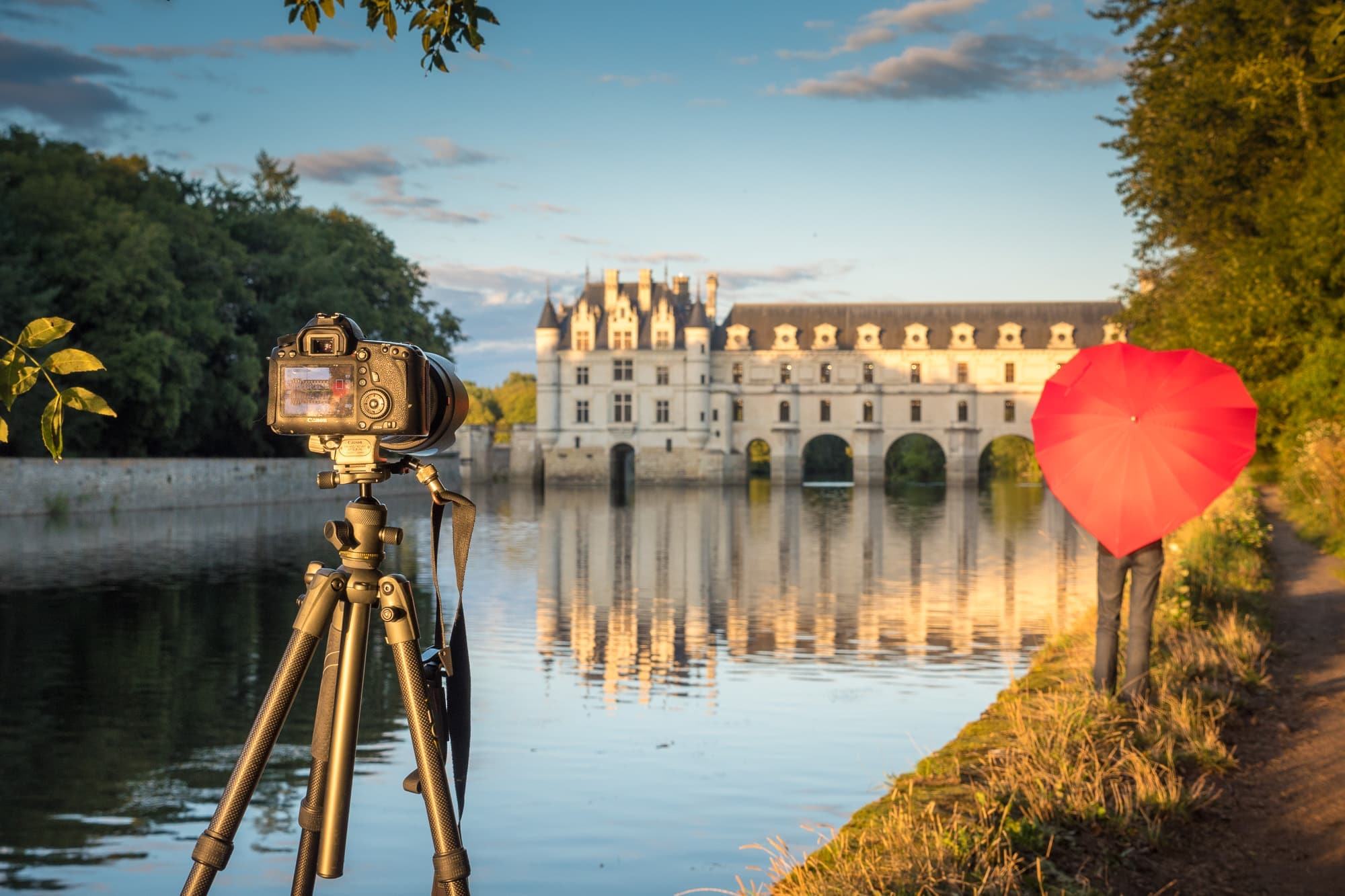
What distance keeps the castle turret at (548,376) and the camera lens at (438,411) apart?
6197 cm

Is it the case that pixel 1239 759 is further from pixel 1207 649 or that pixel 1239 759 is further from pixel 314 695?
pixel 314 695

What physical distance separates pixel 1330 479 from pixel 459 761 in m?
14.6

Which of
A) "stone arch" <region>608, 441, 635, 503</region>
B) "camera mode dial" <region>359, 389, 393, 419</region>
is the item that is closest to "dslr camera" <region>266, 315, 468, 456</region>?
"camera mode dial" <region>359, 389, 393, 419</region>

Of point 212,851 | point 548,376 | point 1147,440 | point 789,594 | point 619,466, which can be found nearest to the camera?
point 212,851

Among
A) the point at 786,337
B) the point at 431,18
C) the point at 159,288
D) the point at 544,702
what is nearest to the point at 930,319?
the point at 786,337

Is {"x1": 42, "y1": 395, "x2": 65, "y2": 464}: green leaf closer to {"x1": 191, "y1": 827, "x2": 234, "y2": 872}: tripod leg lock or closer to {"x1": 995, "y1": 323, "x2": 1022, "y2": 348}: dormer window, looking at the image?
{"x1": 191, "y1": 827, "x2": 234, "y2": 872}: tripod leg lock

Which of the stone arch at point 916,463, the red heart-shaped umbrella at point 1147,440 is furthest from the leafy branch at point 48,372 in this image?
the stone arch at point 916,463

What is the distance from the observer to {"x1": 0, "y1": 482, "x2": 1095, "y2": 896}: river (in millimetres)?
6289

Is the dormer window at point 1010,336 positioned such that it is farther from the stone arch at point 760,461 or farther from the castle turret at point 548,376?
the castle turret at point 548,376

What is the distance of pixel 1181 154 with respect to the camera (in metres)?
21.3

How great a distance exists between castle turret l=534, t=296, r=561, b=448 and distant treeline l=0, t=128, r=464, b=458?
17012 millimetres

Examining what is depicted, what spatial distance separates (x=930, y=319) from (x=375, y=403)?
6680 cm

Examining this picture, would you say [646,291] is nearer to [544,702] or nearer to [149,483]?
[149,483]

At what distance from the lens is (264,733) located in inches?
110
